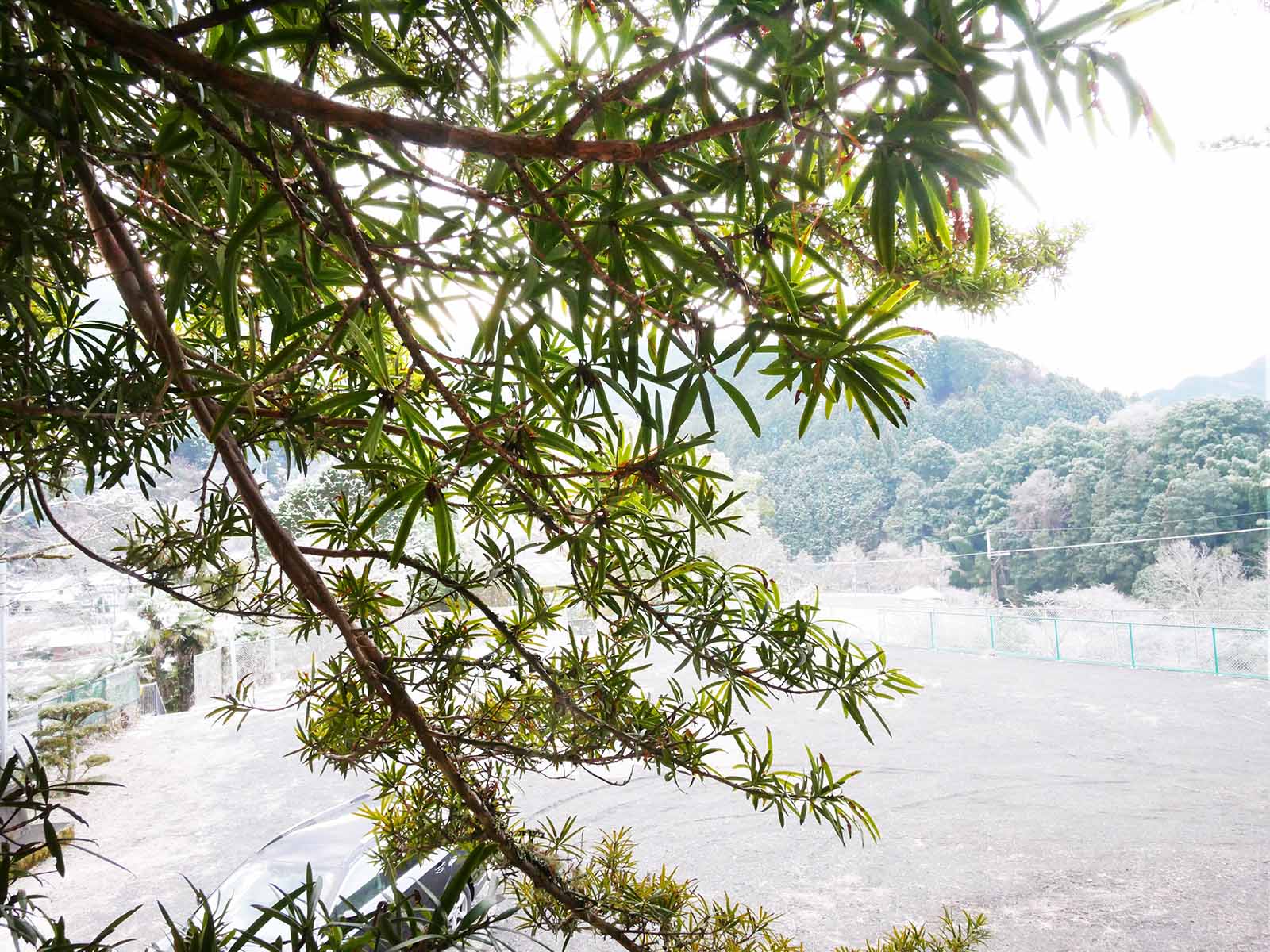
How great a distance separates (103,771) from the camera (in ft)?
8.77

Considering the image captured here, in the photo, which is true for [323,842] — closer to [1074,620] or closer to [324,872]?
[324,872]

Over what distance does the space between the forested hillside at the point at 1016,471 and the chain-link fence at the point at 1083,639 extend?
19cm

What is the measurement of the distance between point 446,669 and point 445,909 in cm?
36

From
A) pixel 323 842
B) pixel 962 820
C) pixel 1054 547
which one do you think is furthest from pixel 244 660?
pixel 1054 547

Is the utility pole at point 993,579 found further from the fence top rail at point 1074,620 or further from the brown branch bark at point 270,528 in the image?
the brown branch bark at point 270,528

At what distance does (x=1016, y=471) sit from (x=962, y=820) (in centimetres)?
179

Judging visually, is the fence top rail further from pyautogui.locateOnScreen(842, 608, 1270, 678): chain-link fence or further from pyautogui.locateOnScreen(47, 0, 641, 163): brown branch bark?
pyautogui.locateOnScreen(47, 0, 641, 163): brown branch bark

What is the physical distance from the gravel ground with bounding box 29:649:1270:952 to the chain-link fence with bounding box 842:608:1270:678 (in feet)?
0.28

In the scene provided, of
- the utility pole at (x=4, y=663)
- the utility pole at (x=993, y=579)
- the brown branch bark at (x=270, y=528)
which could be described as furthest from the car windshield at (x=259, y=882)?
the utility pole at (x=993, y=579)

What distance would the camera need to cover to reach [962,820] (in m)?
2.79

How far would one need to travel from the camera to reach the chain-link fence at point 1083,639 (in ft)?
10.2

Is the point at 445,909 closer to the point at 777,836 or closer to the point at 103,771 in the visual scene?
the point at 777,836

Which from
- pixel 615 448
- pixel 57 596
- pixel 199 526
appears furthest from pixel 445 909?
pixel 57 596

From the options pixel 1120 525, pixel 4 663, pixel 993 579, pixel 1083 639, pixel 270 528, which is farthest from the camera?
pixel 993 579
